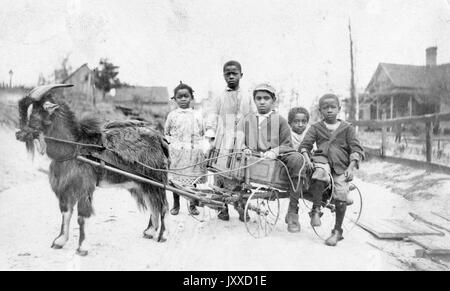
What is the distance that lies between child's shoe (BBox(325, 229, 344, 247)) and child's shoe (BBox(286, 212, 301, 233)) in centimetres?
39

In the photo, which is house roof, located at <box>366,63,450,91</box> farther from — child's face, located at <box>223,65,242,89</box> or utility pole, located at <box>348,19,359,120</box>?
child's face, located at <box>223,65,242,89</box>

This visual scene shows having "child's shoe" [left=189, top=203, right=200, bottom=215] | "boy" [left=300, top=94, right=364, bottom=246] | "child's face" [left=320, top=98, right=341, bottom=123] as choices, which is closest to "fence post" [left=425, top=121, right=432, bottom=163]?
"boy" [left=300, top=94, right=364, bottom=246]

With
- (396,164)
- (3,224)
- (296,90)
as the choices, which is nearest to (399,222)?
(396,164)

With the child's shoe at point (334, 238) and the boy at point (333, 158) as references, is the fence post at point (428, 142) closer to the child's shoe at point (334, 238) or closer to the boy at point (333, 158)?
the boy at point (333, 158)

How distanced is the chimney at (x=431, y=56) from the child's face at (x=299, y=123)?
1.44 m

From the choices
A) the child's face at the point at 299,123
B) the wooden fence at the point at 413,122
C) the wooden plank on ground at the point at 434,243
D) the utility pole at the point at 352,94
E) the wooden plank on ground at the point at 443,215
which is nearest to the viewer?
the wooden plank on ground at the point at 434,243

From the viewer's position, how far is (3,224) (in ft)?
10.9

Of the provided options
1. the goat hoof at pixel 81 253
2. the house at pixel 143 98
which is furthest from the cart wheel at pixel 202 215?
the goat hoof at pixel 81 253

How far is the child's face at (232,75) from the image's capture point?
149 inches

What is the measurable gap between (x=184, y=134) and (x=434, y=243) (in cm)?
282

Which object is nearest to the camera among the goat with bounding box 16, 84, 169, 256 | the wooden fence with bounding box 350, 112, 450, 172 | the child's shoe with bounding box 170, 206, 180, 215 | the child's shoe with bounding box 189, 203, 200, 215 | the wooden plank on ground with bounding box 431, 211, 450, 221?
the goat with bounding box 16, 84, 169, 256

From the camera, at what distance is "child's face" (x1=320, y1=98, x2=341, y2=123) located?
341 centimetres
